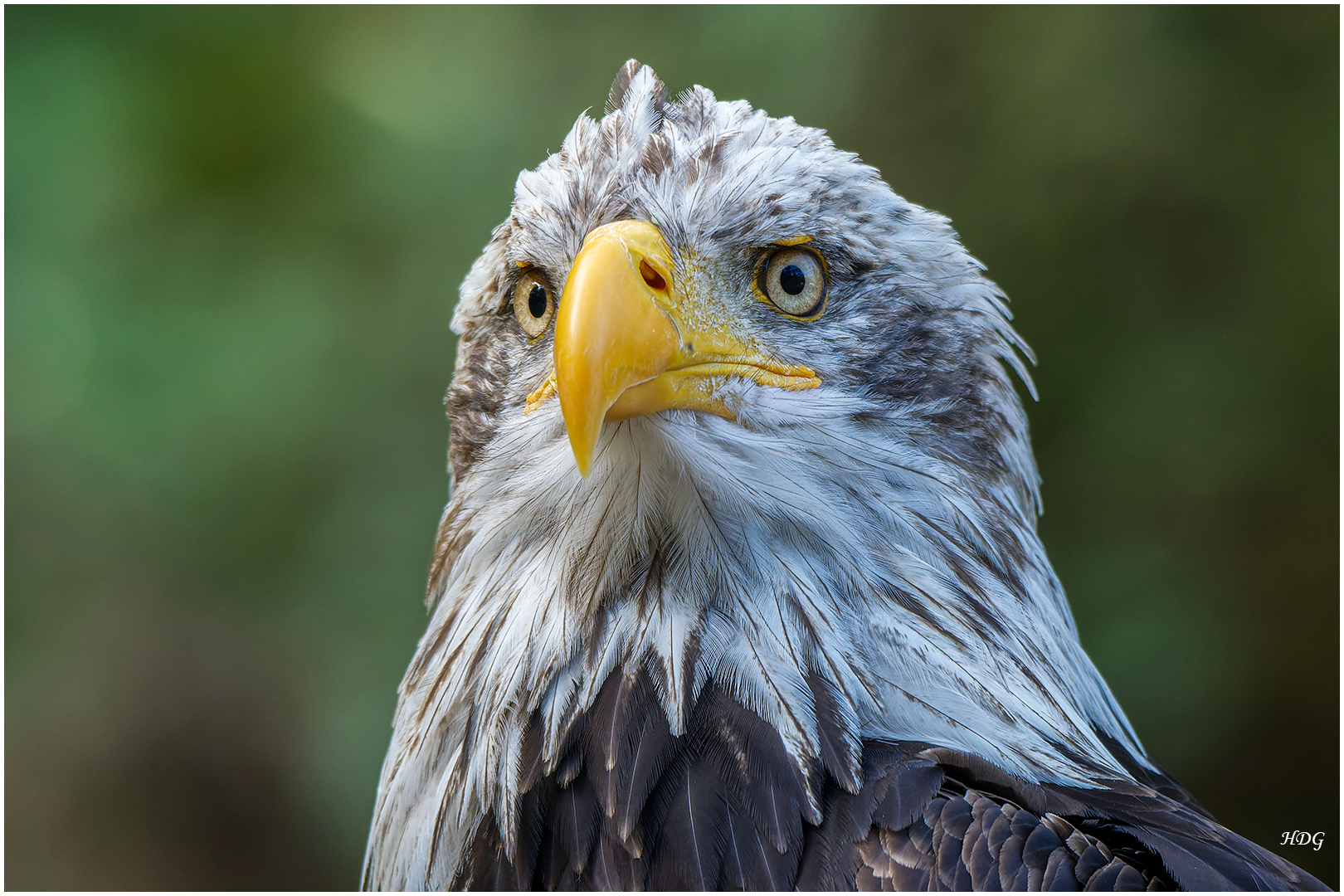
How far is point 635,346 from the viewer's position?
3.87 feet

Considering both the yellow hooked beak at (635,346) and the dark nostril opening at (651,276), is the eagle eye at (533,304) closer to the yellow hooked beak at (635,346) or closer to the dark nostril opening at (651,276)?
the yellow hooked beak at (635,346)

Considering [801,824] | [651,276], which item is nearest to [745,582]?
[801,824]

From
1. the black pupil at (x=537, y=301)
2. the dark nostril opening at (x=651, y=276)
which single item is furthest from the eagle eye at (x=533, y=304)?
the dark nostril opening at (x=651, y=276)

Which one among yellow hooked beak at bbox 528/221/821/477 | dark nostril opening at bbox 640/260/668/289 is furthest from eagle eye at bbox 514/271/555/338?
dark nostril opening at bbox 640/260/668/289

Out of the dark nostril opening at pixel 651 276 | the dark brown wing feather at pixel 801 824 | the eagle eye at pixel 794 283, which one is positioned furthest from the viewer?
the eagle eye at pixel 794 283

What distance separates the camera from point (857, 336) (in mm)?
1409

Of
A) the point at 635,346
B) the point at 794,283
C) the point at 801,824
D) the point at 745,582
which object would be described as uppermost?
the point at 794,283

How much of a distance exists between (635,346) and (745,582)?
0.35 metres

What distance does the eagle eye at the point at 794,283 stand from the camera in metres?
1.39

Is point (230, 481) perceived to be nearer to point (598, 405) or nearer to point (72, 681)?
point (72, 681)

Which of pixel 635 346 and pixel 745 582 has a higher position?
pixel 635 346

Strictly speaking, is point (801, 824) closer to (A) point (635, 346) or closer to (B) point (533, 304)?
(A) point (635, 346)

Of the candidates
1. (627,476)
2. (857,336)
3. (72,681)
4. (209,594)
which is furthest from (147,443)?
(857,336)

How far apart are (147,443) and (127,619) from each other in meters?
0.60
